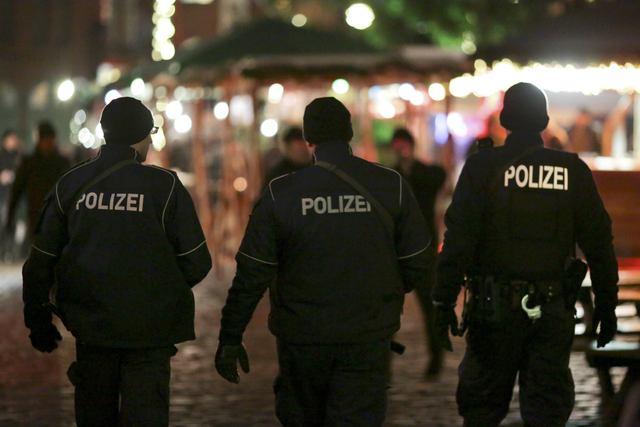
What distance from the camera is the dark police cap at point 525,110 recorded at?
288 inches

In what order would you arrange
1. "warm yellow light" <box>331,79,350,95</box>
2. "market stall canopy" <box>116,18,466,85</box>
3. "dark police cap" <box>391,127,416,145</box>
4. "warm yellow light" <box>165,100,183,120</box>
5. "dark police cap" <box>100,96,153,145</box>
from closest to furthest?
"dark police cap" <box>100,96,153,145</box>, "dark police cap" <box>391,127,416,145</box>, "market stall canopy" <box>116,18,466,85</box>, "warm yellow light" <box>331,79,350,95</box>, "warm yellow light" <box>165,100,183,120</box>

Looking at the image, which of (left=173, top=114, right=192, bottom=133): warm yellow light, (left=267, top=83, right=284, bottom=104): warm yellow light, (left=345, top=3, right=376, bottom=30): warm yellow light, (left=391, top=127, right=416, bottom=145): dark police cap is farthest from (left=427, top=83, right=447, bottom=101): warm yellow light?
(left=345, top=3, right=376, bottom=30): warm yellow light

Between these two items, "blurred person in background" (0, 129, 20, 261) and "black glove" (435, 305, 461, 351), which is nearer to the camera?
"black glove" (435, 305, 461, 351)

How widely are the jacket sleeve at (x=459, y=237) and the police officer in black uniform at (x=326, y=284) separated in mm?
689

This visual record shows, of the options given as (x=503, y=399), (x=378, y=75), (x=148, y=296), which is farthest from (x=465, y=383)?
(x=378, y=75)

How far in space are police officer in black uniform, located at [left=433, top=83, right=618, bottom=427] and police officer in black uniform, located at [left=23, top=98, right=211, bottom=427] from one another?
137 centimetres

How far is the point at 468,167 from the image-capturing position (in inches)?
286

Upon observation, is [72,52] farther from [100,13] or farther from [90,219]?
[90,219]

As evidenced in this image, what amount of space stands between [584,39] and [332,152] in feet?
37.0

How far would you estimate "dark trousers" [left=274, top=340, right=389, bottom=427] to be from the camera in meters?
6.32

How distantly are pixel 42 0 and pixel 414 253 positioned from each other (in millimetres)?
47853

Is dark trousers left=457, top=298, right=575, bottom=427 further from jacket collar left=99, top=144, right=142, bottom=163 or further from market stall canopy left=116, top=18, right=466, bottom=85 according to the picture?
market stall canopy left=116, top=18, right=466, bottom=85

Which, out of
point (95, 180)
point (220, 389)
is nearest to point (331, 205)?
point (95, 180)

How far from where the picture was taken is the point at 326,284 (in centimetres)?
638
